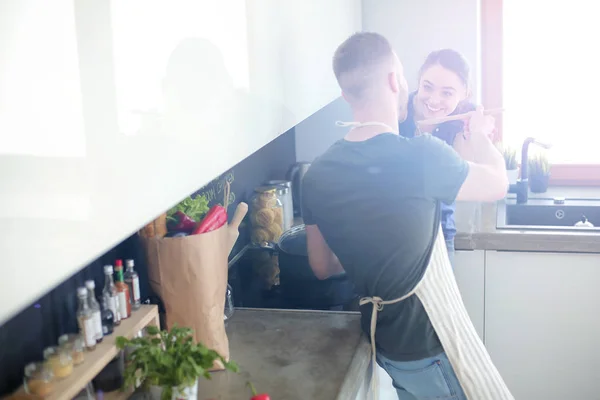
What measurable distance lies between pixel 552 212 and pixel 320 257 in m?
1.14

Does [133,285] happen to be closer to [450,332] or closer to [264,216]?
[450,332]

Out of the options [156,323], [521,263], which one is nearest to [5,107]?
[156,323]

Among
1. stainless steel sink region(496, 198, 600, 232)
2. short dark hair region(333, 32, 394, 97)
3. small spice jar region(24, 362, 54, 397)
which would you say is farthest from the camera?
stainless steel sink region(496, 198, 600, 232)

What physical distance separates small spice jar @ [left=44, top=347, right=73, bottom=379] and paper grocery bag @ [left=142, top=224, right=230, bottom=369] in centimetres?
26

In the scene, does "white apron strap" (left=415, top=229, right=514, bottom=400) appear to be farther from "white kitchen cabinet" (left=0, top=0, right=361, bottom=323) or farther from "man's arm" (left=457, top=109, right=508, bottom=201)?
"white kitchen cabinet" (left=0, top=0, right=361, bottom=323)

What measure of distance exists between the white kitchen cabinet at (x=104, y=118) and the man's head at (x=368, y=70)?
34 centimetres

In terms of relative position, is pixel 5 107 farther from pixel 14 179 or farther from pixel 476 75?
pixel 476 75

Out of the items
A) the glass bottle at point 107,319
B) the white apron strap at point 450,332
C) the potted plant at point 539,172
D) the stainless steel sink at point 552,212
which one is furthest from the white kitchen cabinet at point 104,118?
the potted plant at point 539,172

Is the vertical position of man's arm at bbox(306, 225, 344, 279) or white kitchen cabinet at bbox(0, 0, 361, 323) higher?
white kitchen cabinet at bbox(0, 0, 361, 323)

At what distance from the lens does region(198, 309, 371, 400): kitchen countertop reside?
1139 mm

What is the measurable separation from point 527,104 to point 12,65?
2.39m

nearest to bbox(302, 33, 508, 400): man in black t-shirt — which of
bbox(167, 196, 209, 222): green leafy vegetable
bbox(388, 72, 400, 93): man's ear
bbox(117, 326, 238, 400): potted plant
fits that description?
bbox(388, 72, 400, 93): man's ear

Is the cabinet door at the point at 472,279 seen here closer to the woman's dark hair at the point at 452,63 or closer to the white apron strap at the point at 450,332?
the woman's dark hair at the point at 452,63

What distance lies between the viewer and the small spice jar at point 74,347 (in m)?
0.89
